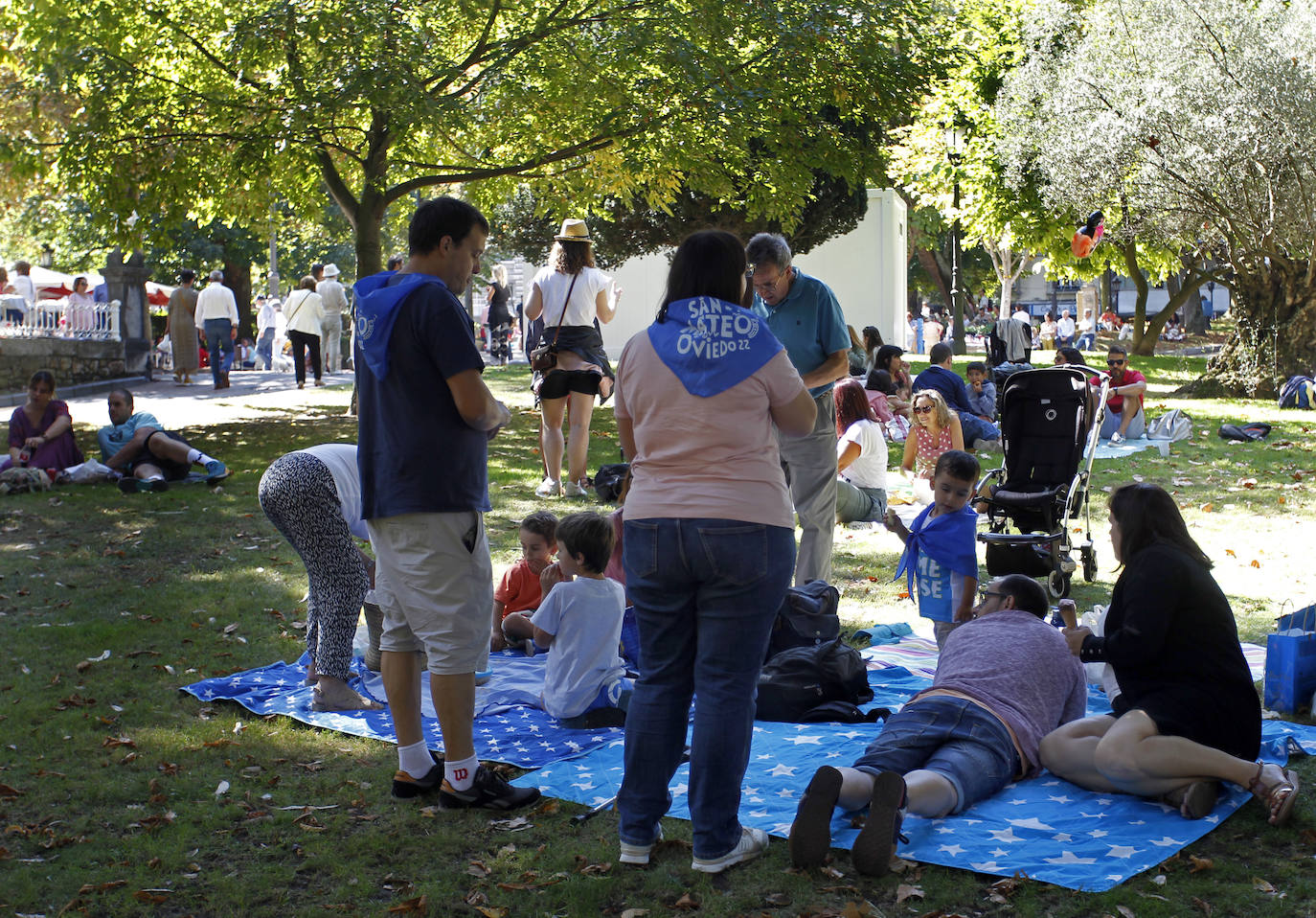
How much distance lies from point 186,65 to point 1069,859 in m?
14.3

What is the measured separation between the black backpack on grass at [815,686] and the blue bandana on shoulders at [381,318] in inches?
87.7

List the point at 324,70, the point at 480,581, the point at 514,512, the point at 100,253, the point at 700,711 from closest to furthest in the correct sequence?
the point at 700,711 < the point at 480,581 < the point at 514,512 < the point at 324,70 < the point at 100,253

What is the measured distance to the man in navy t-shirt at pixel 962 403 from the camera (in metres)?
13.5

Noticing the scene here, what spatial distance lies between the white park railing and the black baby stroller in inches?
766

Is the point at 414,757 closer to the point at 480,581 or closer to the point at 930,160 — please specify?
the point at 480,581

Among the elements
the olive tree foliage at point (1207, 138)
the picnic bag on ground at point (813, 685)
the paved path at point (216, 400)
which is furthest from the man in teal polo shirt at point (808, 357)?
the olive tree foliage at point (1207, 138)

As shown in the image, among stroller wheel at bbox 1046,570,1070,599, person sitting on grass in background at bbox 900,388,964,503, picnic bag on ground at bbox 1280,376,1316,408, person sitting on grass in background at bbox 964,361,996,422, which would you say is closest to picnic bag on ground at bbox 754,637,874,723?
stroller wheel at bbox 1046,570,1070,599

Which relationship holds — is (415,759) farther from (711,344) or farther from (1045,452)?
(1045,452)

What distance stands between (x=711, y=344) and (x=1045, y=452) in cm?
487

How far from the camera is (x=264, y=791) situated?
4.72 metres

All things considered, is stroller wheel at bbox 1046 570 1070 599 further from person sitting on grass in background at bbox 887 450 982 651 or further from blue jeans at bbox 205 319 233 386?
blue jeans at bbox 205 319 233 386

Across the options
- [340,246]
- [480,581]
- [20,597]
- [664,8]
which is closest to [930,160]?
[664,8]

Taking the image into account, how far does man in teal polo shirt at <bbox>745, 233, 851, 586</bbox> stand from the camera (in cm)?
652

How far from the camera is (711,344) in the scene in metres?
3.74
